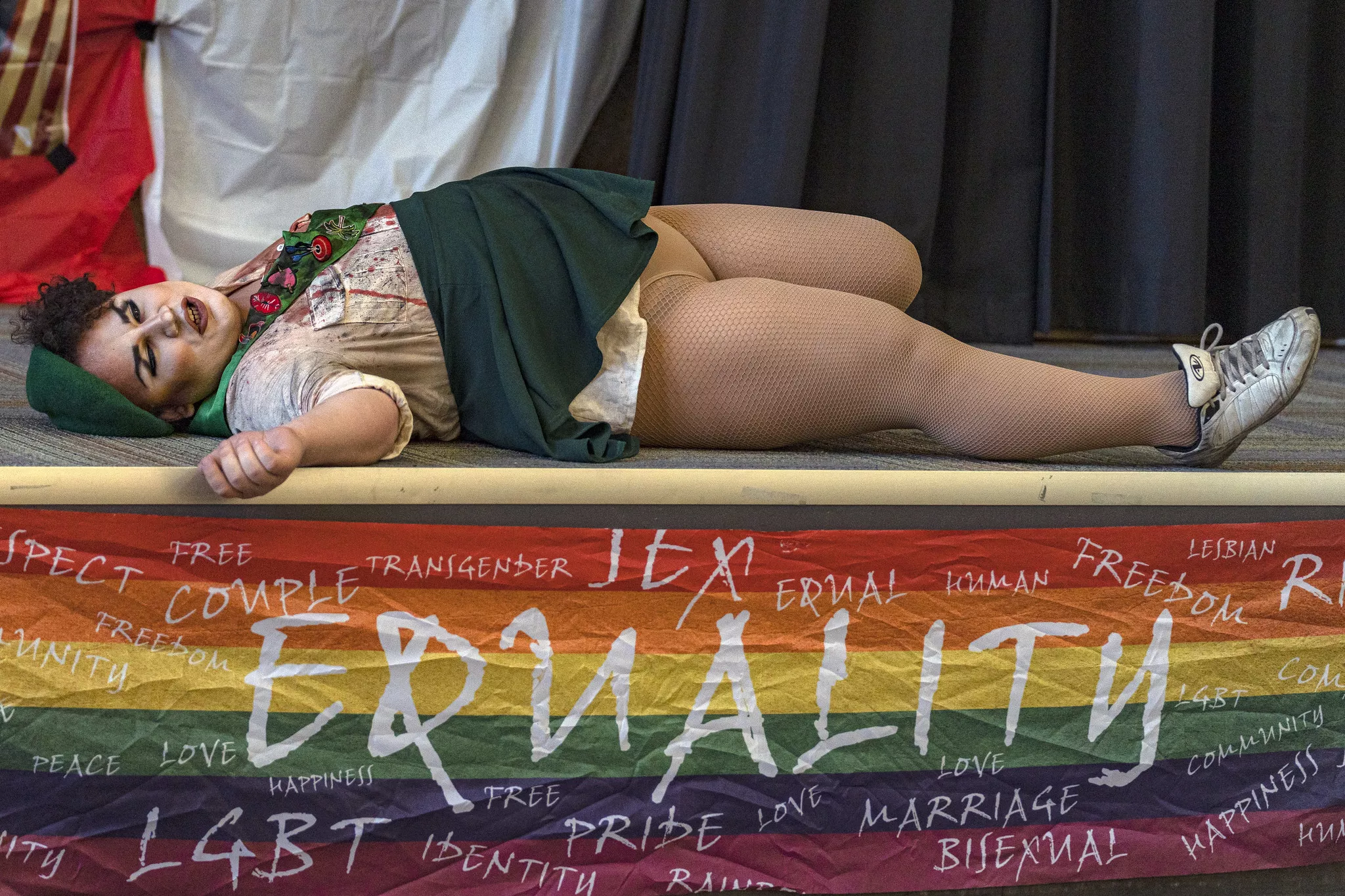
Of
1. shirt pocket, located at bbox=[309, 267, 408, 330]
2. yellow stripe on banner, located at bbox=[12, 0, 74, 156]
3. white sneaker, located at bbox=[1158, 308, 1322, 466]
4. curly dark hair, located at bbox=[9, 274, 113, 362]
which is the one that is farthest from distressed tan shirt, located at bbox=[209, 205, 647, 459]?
yellow stripe on banner, located at bbox=[12, 0, 74, 156]

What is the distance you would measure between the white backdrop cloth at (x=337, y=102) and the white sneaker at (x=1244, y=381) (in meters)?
1.18

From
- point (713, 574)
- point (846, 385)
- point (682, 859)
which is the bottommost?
point (682, 859)

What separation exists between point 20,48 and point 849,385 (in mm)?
1490

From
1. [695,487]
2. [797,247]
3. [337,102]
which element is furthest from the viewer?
[337,102]

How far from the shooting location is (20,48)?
1.66 m

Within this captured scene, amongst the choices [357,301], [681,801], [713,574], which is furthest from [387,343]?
[681,801]

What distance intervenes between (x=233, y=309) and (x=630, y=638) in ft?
1.70

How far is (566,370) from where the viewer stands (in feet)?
3.21

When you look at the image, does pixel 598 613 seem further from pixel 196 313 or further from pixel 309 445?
pixel 196 313

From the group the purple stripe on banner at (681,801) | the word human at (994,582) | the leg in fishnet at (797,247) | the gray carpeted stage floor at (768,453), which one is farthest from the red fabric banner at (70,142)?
the word human at (994,582)

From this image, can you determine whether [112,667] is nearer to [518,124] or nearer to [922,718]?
[922,718]

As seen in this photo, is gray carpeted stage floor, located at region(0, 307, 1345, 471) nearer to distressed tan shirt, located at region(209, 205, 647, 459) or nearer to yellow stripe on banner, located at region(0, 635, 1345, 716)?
distressed tan shirt, located at region(209, 205, 647, 459)

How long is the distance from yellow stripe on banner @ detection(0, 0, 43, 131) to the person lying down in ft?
2.99

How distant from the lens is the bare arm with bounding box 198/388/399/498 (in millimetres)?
710
